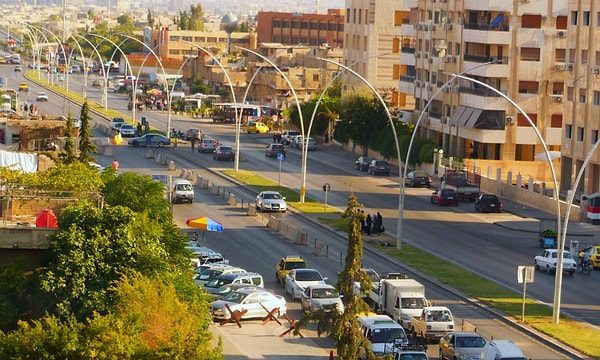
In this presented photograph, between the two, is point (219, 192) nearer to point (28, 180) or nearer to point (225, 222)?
point (225, 222)

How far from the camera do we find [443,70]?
329ft

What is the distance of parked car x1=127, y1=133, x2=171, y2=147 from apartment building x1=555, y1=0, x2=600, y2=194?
3341 centimetres

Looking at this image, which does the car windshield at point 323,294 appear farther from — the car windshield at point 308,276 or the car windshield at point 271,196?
the car windshield at point 271,196

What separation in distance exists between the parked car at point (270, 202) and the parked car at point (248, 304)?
83.4 ft

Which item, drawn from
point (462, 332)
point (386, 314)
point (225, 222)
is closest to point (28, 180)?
point (386, 314)

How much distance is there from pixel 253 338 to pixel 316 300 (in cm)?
322

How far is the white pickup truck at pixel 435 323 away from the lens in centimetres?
4297

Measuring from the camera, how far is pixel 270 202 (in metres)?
72.1

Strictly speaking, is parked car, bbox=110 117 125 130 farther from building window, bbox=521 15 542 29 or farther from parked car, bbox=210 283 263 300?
parked car, bbox=210 283 263 300

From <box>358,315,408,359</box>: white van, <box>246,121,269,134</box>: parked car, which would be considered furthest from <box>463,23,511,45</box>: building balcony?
<box>358,315,408,359</box>: white van

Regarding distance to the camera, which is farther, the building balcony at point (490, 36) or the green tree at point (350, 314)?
the building balcony at point (490, 36)

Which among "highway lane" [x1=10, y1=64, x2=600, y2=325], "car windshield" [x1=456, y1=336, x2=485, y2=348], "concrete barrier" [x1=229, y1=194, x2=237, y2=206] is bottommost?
"highway lane" [x1=10, y1=64, x2=600, y2=325]

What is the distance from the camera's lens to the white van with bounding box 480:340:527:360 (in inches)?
1496

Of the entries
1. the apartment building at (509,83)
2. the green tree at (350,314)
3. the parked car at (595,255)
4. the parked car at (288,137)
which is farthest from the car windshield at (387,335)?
the parked car at (288,137)
